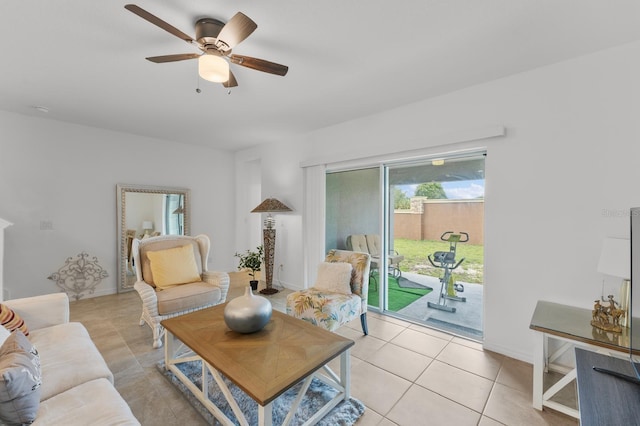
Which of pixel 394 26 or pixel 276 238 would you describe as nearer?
pixel 394 26

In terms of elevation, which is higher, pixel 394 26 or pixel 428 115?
pixel 394 26

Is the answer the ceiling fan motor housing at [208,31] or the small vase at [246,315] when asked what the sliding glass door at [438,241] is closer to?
the small vase at [246,315]

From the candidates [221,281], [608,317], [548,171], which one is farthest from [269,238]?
[608,317]

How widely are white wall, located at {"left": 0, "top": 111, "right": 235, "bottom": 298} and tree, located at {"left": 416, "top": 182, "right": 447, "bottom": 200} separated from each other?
13.3 feet

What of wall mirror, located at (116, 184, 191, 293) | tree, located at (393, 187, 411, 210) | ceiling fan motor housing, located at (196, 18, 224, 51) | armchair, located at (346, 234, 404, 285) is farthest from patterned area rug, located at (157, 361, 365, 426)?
wall mirror, located at (116, 184, 191, 293)

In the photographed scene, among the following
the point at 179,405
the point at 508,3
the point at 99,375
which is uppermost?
the point at 508,3

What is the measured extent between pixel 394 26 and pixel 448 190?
1.81m

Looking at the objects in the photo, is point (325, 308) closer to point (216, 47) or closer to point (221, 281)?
point (221, 281)

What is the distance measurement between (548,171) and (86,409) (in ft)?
11.0

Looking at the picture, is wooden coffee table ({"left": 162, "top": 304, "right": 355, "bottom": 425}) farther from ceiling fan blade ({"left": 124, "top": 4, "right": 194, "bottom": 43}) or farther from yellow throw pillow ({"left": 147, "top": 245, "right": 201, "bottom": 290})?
ceiling fan blade ({"left": 124, "top": 4, "right": 194, "bottom": 43})

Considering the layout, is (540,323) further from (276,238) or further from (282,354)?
(276,238)

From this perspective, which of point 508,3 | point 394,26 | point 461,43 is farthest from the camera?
point 461,43

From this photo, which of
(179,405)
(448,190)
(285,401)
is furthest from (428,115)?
(179,405)

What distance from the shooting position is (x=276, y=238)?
15.4 feet
